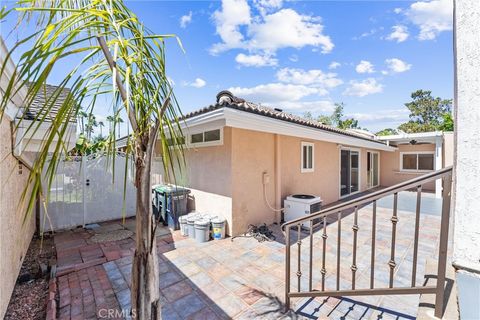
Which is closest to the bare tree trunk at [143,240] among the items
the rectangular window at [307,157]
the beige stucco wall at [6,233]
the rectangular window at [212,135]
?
the beige stucco wall at [6,233]

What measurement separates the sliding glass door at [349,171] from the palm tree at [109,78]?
1160 centimetres

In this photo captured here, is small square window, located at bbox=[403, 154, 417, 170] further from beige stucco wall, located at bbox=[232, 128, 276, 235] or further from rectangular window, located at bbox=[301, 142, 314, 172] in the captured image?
beige stucco wall, located at bbox=[232, 128, 276, 235]

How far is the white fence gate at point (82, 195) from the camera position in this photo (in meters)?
6.96

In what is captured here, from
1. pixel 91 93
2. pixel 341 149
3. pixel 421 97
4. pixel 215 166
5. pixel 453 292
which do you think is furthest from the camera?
pixel 421 97

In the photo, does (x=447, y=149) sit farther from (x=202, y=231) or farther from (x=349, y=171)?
(x=202, y=231)

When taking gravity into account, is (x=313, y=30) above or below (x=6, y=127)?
above

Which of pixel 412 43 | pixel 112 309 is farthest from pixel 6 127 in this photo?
pixel 412 43

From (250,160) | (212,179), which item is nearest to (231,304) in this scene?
(212,179)

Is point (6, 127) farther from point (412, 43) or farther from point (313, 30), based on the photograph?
point (412, 43)

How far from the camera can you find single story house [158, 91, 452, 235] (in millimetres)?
5545

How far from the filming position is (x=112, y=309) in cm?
337

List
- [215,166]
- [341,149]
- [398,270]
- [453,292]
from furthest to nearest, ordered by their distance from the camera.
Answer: [341,149]
[215,166]
[398,270]
[453,292]

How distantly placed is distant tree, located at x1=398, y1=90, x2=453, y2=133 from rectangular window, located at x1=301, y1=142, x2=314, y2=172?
35596 millimetres

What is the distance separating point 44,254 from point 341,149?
40.8 feet
